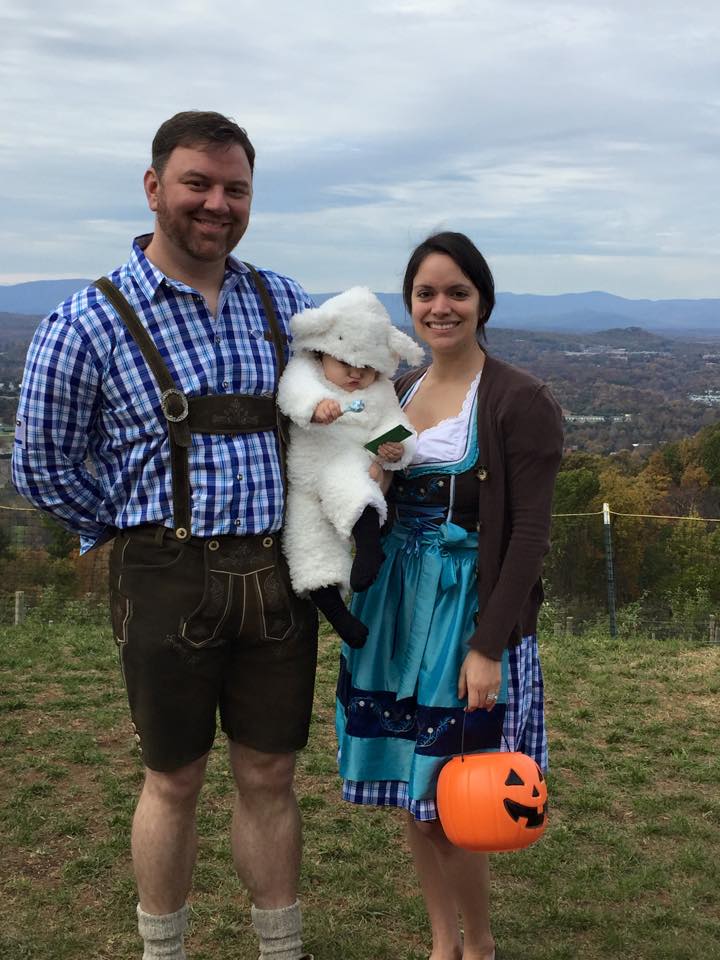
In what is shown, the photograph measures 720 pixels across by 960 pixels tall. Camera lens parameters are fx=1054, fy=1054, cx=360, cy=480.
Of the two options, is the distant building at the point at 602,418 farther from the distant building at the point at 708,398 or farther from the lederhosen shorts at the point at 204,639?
the lederhosen shorts at the point at 204,639

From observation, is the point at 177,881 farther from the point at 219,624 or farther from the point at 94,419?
the point at 94,419

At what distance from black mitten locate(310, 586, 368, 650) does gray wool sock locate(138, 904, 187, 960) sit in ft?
2.72

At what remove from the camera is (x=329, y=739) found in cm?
486

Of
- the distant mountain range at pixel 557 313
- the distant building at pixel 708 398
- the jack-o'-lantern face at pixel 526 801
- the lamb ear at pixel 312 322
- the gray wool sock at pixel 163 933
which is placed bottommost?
the gray wool sock at pixel 163 933

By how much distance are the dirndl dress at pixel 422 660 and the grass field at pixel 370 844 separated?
0.79 metres

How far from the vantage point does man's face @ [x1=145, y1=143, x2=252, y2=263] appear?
235 centimetres

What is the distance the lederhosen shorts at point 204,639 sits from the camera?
2.40 meters

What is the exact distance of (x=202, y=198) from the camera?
235cm

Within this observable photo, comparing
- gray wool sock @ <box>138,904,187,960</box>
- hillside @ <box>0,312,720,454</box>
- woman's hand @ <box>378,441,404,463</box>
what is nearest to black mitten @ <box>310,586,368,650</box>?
woman's hand @ <box>378,441,404,463</box>

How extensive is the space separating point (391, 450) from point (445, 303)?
0.38 m

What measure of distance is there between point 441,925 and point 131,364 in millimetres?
1695

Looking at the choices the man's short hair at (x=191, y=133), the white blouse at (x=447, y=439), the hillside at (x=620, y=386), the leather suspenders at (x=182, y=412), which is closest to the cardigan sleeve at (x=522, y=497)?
the white blouse at (x=447, y=439)

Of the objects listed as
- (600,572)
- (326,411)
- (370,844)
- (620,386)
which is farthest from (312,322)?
(620,386)

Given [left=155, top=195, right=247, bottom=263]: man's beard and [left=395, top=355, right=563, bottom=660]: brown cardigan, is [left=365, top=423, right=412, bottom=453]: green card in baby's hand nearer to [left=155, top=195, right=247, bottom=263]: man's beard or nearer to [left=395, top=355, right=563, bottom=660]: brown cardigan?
[left=395, top=355, right=563, bottom=660]: brown cardigan
